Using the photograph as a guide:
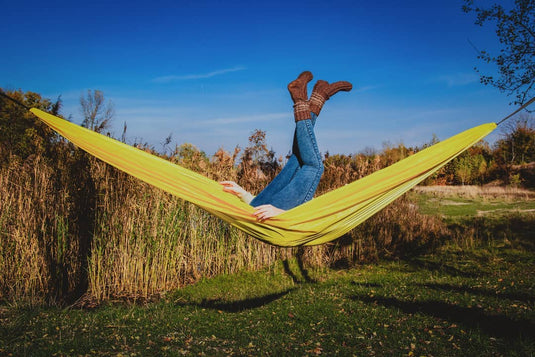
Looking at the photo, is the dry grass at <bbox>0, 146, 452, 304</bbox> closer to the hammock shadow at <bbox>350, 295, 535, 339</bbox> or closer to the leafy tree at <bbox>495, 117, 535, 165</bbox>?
A: the hammock shadow at <bbox>350, 295, 535, 339</bbox>

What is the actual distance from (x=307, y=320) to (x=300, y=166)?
1687 mm

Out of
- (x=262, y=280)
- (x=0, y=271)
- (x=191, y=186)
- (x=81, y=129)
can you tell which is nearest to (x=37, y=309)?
(x=0, y=271)

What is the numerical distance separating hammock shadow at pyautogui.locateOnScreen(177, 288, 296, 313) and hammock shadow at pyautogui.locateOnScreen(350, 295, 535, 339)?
41.7 inches

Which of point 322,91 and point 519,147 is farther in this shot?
point 519,147

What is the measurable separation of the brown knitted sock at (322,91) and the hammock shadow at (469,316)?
213 centimetres

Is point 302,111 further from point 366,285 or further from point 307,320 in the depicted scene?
point 366,285

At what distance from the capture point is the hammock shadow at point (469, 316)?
270cm

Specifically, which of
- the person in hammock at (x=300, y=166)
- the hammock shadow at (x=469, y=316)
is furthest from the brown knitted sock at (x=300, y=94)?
the hammock shadow at (x=469, y=316)

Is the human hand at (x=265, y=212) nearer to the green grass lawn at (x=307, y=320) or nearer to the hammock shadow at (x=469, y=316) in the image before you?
the green grass lawn at (x=307, y=320)

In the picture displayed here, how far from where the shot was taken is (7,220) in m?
3.78

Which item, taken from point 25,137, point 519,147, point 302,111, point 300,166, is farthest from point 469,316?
point 519,147

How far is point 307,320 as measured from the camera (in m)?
3.29

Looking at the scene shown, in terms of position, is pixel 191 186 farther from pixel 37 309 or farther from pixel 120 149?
pixel 37 309

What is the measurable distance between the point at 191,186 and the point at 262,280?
3.11 metres
